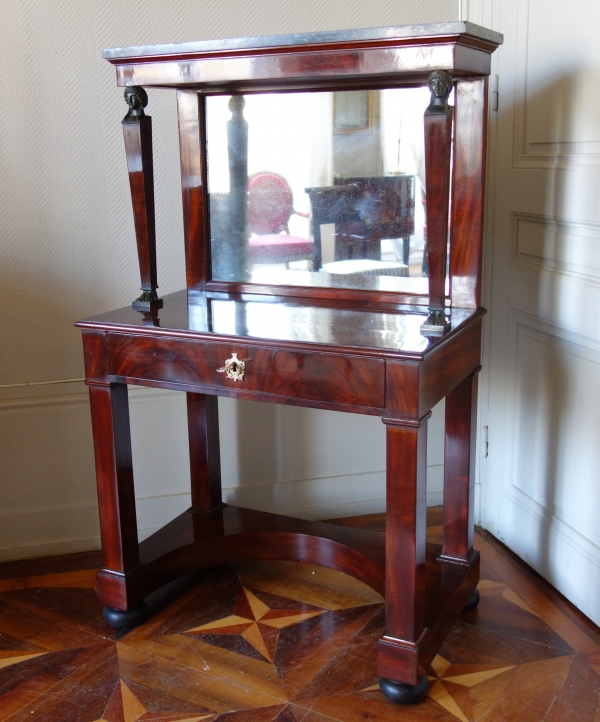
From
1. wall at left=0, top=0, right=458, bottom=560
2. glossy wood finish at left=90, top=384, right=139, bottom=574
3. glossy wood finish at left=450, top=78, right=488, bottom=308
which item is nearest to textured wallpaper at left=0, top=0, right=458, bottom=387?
wall at left=0, top=0, right=458, bottom=560

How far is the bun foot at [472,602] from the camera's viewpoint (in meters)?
2.06

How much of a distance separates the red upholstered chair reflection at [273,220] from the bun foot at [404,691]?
1001 millimetres

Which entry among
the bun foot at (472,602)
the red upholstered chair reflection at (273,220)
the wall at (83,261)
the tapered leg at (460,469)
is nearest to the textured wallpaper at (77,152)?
the wall at (83,261)

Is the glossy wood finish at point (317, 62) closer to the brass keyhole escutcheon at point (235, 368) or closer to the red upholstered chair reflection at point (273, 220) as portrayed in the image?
the red upholstered chair reflection at point (273, 220)

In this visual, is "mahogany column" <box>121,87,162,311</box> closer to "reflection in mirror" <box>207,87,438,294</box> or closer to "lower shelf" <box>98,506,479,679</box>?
"reflection in mirror" <box>207,87,438,294</box>

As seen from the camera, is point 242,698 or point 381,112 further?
point 381,112

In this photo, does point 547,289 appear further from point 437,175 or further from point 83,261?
point 83,261

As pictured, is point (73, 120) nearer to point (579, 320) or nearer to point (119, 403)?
point (119, 403)

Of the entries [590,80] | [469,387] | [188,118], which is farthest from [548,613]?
[188,118]

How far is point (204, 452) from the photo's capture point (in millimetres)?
2307

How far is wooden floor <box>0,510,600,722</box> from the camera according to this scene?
67.6 inches

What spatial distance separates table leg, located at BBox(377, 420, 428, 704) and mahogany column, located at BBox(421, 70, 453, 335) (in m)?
0.24

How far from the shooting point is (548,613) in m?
2.04

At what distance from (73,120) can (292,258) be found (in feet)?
2.48
